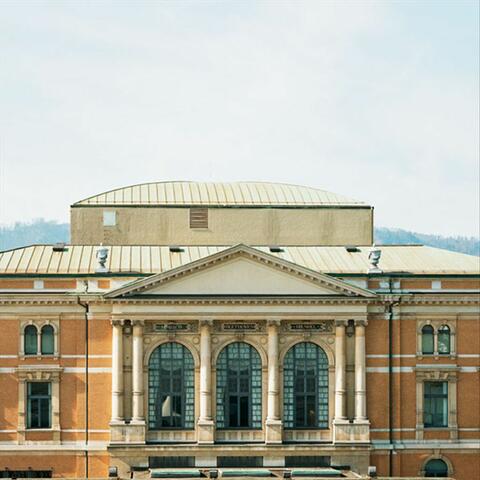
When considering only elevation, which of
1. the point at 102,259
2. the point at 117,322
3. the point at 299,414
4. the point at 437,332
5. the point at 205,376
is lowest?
the point at 299,414

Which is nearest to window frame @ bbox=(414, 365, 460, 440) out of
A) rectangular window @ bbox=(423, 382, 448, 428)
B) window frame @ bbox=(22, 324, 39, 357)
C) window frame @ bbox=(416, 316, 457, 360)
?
rectangular window @ bbox=(423, 382, 448, 428)

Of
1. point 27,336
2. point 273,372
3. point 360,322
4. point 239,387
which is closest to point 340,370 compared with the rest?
point 360,322

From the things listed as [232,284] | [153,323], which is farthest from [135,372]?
[232,284]

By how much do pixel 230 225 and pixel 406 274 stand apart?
41.1 ft

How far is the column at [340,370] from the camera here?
70.7 metres

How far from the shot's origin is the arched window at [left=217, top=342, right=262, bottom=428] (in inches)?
2795

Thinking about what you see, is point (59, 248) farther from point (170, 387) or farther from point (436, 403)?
point (436, 403)

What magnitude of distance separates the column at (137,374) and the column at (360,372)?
1224 centimetres

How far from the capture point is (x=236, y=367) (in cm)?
7100

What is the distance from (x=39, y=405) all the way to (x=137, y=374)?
602cm

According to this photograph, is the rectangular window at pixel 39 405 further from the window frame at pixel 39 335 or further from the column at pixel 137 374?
the column at pixel 137 374

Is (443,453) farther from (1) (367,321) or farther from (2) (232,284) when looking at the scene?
(2) (232,284)

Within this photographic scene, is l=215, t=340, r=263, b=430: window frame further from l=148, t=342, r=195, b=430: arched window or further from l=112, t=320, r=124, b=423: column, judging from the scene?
l=112, t=320, r=124, b=423: column

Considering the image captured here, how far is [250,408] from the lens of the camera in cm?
7106
